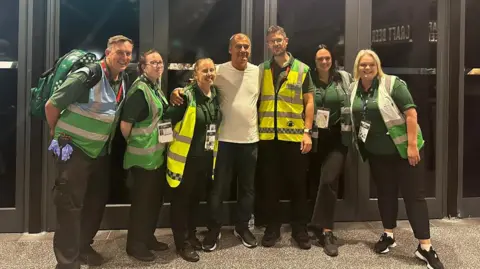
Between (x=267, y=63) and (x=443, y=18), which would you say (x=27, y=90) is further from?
(x=443, y=18)

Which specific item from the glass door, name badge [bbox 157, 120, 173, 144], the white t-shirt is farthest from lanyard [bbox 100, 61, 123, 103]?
the glass door

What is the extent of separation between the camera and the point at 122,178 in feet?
11.7

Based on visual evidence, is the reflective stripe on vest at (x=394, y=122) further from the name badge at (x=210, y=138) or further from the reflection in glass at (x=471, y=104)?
the reflection in glass at (x=471, y=104)

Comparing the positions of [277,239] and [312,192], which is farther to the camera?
[312,192]

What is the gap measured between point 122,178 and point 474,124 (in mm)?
3435

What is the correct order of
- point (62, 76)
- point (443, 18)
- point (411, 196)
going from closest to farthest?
point (62, 76)
point (411, 196)
point (443, 18)

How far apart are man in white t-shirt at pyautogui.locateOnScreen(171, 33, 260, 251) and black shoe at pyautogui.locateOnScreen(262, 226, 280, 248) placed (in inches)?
3.9

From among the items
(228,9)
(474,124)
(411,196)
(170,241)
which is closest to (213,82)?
(228,9)

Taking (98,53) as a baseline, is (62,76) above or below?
below

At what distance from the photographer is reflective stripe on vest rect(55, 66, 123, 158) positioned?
232 cm

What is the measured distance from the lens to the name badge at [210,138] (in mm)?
2795

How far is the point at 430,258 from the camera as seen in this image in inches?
106

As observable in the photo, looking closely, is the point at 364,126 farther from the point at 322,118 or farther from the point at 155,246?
the point at 155,246

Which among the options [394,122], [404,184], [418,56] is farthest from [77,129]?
[418,56]
